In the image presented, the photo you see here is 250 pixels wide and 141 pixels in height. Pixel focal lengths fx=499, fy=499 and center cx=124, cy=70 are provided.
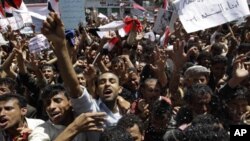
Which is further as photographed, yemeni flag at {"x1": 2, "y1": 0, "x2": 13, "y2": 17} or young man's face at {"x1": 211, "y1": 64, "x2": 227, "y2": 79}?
yemeni flag at {"x1": 2, "y1": 0, "x2": 13, "y2": 17}

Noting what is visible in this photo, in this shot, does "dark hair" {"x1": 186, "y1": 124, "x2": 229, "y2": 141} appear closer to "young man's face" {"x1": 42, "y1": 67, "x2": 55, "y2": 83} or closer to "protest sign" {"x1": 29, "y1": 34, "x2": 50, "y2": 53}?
"young man's face" {"x1": 42, "y1": 67, "x2": 55, "y2": 83}

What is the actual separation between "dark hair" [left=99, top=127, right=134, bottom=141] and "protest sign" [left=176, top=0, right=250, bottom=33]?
6.88 feet

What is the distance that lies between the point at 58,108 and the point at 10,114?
0.42m

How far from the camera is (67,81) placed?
9.68ft

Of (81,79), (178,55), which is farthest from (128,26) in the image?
(178,55)

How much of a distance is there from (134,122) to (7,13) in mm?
5967

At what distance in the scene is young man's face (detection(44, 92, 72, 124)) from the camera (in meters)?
3.10

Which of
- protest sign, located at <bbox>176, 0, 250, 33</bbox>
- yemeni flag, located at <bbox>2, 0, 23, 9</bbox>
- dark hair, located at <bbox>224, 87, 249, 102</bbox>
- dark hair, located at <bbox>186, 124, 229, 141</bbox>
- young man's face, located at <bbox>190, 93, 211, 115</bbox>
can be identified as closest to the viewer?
dark hair, located at <bbox>186, 124, 229, 141</bbox>

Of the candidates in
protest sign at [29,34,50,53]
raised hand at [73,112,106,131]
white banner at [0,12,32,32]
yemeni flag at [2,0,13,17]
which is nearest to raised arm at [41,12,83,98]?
raised hand at [73,112,106,131]

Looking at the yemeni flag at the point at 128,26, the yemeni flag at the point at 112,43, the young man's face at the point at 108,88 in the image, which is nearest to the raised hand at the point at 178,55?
the young man's face at the point at 108,88

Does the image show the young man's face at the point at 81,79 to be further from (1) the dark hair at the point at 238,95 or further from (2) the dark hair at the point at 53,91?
(1) the dark hair at the point at 238,95

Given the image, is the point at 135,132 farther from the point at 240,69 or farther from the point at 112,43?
the point at 112,43

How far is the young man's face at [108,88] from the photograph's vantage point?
380 centimetres

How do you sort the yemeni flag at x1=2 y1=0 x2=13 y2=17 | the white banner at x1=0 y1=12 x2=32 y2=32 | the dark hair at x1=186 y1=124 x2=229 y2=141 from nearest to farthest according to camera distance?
the dark hair at x1=186 y1=124 x2=229 y2=141, the white banner at x1=0 y1=12 x2=32 y2=32, the yemeni flag at x1=2 y1=0 x2=13 y2=17
